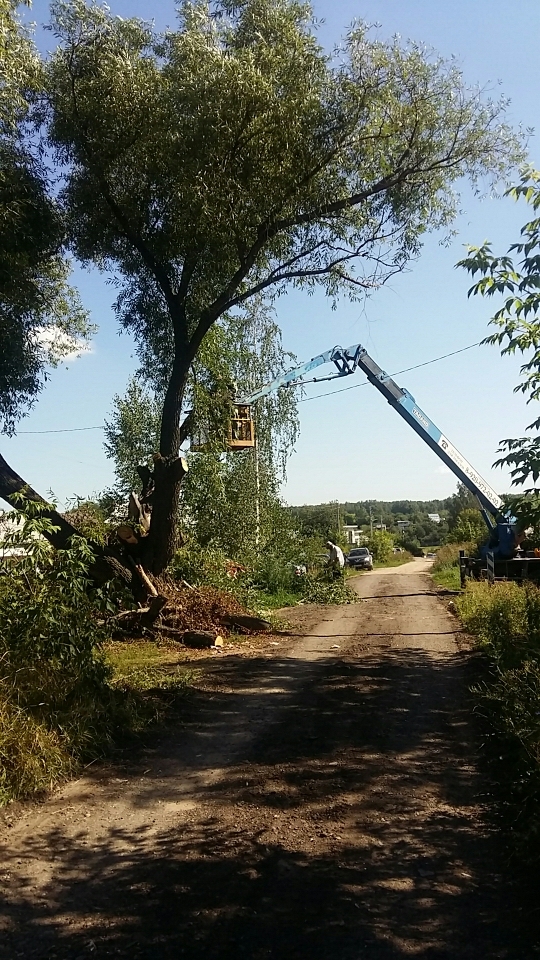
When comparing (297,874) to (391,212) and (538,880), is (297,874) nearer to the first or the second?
(538,880)

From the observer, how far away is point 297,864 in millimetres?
4398

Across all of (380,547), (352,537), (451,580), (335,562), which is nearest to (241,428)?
(335,562)

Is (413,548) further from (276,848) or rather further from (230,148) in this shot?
(276,848)

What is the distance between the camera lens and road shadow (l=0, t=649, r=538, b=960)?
362cm

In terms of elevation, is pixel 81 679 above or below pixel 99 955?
above

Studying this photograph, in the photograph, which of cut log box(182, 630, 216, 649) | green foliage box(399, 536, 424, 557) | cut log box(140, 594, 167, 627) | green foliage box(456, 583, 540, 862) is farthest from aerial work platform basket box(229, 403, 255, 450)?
green foliage box(399, 536, 424, 557)

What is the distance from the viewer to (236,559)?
59.9 ft

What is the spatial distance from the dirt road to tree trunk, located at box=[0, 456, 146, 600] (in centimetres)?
455

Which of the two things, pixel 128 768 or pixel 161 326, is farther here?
pixel 161 326

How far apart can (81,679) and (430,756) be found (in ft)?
10.5

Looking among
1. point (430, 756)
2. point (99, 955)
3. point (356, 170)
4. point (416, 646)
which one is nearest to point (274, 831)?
point (99, 955)

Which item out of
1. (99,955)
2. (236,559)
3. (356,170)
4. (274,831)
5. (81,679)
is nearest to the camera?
(99,955)

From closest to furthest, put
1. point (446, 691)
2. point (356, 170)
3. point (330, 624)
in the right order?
1. point (446, 691)
2. point (356, 170)
3. point (330, 624)

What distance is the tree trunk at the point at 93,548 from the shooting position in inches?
442
